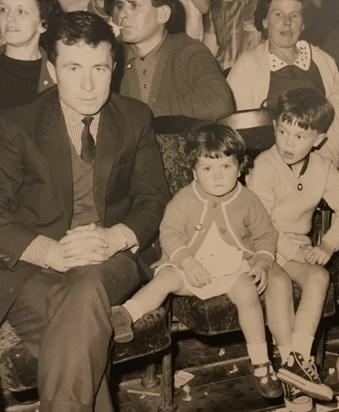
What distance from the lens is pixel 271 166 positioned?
2062 millimetres

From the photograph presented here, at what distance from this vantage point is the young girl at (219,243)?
6.05 feet

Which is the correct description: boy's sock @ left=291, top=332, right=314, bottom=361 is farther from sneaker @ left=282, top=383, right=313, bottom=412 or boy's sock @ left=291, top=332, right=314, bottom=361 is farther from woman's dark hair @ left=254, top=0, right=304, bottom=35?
woman's dark hair @ left=254, top=0, right=304, bottom=35

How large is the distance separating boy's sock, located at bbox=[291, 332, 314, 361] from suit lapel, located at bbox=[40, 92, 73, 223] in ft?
2.53

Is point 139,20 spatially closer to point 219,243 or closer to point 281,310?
point 219,243

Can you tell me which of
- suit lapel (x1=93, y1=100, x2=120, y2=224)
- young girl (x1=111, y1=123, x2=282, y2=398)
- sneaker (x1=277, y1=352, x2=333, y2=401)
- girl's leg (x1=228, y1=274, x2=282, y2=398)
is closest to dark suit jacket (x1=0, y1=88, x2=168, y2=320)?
suit lapel (x1=93, y1=100, x2=120, y2=224)

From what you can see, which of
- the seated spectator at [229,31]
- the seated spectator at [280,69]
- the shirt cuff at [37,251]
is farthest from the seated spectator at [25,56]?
the seated spectator at [280,69]

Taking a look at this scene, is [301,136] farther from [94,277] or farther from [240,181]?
[94,277]

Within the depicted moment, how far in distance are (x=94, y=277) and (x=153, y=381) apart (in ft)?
2.52

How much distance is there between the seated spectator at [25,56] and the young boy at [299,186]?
2.49 feet

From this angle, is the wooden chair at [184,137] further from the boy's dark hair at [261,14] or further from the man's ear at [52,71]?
the man's ear at [52,71]

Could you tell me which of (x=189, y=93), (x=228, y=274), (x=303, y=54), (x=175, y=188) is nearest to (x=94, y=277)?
(x=228, y=274)

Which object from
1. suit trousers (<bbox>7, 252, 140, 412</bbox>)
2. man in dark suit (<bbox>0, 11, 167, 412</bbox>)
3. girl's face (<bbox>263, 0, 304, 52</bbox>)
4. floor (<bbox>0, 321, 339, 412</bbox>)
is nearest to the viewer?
suit trousers (<bbox>7, 252, 140, 412</bbox>)

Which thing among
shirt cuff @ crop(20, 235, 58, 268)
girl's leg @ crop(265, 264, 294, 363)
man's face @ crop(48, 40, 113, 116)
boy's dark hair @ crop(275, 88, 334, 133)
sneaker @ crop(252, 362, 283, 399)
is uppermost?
man's face @ crop(48, 40, 113, 116)

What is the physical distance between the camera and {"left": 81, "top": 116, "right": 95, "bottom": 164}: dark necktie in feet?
6.09
